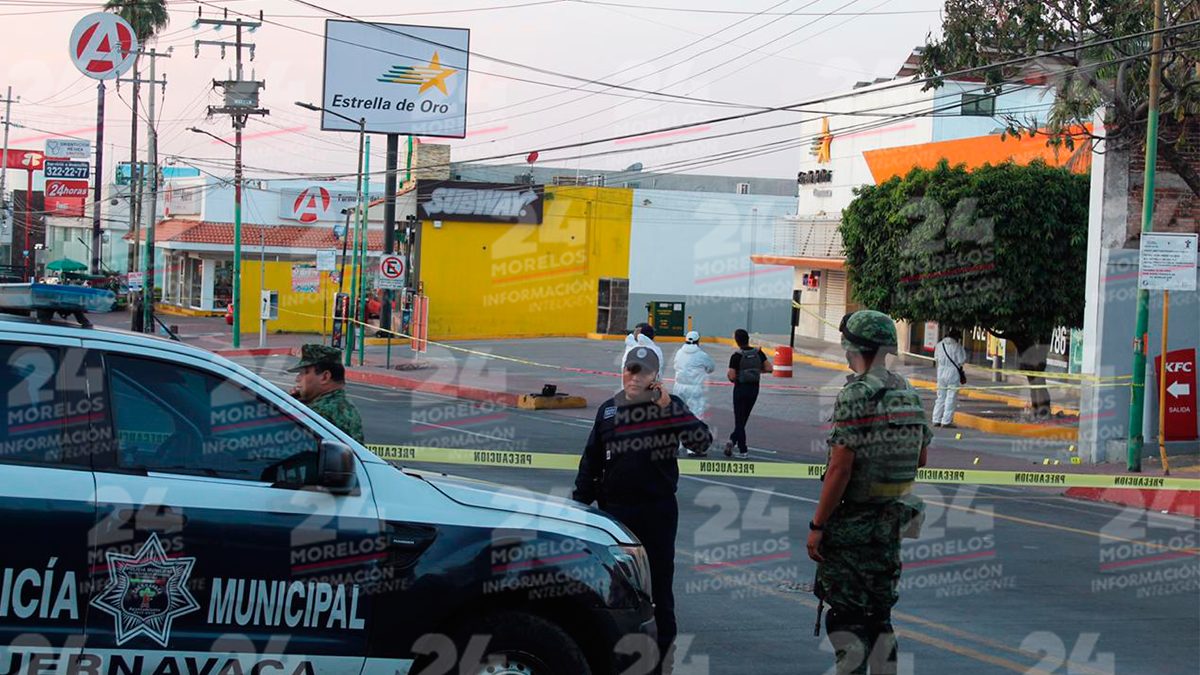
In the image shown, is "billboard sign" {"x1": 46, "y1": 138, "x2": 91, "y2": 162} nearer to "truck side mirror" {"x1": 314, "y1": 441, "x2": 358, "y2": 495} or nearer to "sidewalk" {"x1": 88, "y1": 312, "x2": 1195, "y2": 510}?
"sidewalk" {"x1": 88, "y1": 312, "x2": 1195, "y2": 510}

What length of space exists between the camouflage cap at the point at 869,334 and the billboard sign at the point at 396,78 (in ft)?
140

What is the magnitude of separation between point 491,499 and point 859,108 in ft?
151

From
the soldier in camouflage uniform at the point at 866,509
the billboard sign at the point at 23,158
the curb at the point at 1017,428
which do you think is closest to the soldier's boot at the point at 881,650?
the soldier in camouflage uniform at the point at 866,509

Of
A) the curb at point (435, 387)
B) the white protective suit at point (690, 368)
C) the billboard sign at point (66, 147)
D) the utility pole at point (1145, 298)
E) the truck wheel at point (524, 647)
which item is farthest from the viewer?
the billboard sign at point (66, 147)

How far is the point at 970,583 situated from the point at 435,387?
20.3 meters

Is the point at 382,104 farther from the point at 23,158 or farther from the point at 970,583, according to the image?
the point at 23,158

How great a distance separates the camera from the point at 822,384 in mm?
33594

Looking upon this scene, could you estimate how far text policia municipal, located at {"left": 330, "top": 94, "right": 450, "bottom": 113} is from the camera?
47.4m

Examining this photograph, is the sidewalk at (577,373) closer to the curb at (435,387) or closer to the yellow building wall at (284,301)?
the curb at (435,387)

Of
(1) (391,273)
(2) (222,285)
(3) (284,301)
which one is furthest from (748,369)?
(2) (222,285)

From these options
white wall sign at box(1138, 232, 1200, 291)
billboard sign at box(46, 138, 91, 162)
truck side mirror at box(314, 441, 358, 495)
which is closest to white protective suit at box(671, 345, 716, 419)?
white wall sign at box(1138, 232, 1200, 291)

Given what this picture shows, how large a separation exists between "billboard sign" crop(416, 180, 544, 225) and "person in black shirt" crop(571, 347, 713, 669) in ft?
146

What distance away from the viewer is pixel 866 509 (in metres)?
5.64

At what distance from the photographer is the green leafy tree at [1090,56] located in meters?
18.3
